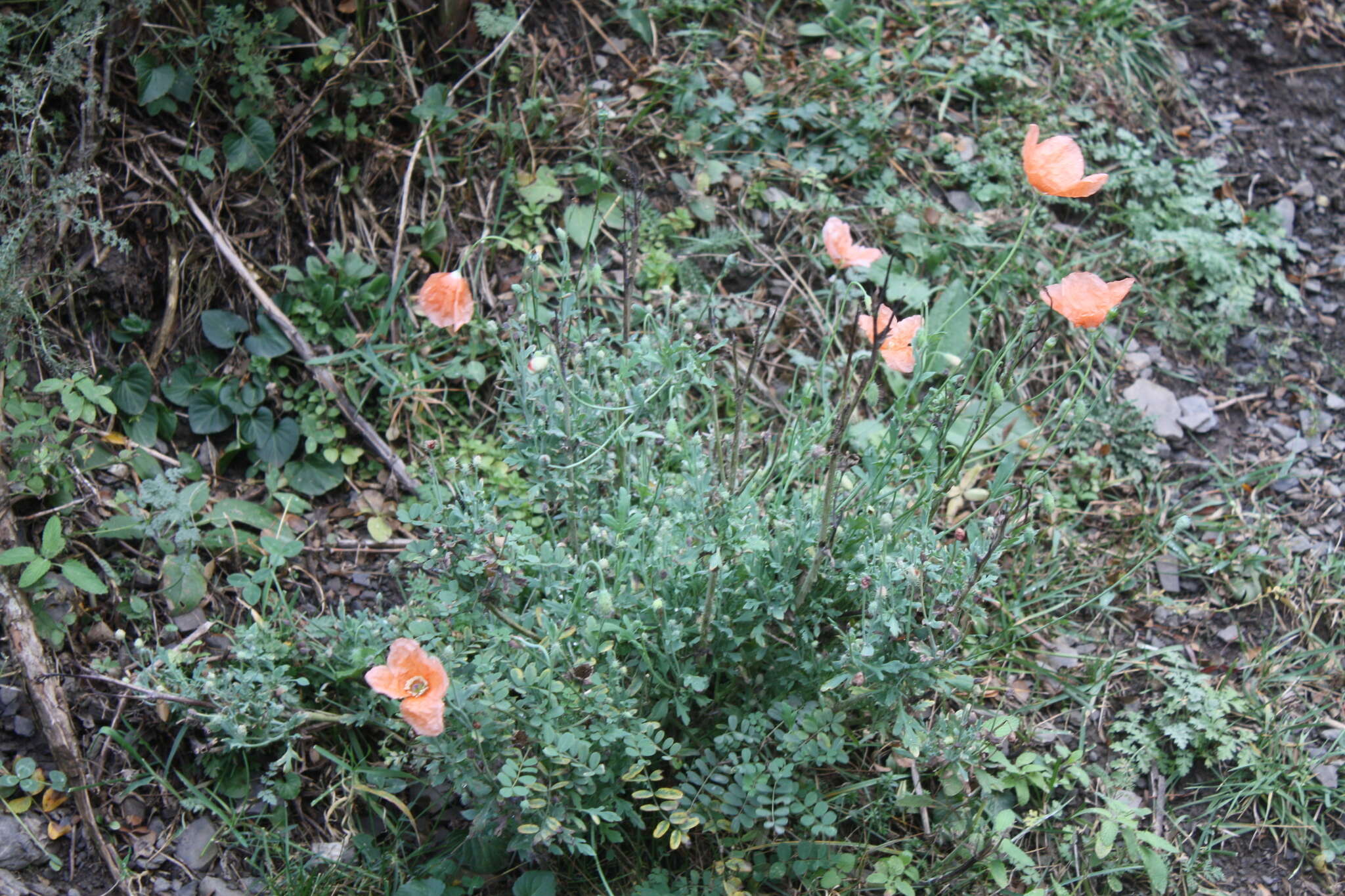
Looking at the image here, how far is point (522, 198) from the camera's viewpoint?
2.99 m

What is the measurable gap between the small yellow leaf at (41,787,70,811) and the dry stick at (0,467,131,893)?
0.03m

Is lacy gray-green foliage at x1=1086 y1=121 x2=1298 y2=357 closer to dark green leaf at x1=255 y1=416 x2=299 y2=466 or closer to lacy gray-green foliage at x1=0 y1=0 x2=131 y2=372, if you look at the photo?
dark green leaf at x1=255 y1=416 x2=299 y2=466

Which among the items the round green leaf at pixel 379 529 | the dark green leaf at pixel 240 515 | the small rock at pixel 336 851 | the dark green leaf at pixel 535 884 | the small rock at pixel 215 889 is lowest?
the small rock at pixel 336 851

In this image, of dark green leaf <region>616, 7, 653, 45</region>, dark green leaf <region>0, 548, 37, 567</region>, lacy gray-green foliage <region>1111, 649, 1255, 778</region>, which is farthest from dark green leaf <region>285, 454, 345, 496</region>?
lacy gray-green foliage <region>1111, 649, 1255, 778</region>

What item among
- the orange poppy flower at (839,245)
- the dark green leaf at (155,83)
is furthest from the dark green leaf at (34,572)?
the orange poppy flower at (839,245)

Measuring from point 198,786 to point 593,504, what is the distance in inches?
41.7

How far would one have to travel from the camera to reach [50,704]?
208 cm

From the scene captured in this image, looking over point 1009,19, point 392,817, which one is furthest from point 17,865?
point 1009,19

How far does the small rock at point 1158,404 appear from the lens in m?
2.95

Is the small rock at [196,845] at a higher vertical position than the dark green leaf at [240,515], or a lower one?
lower

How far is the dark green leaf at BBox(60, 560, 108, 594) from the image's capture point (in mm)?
2121

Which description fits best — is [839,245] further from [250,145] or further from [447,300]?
[250,145]

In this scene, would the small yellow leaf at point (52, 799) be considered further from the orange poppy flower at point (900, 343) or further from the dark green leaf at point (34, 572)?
the orange poppy flower at point (900, 343)

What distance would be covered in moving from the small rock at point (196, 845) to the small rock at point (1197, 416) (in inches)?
113
